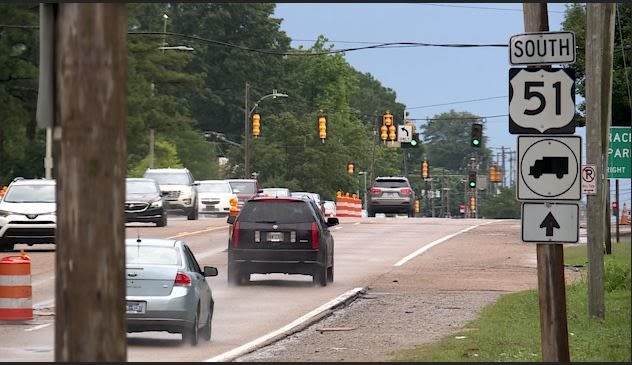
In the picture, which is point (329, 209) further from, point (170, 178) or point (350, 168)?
point (350, 168)

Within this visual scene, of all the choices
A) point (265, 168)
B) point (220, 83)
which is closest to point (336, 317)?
point (265, 168)

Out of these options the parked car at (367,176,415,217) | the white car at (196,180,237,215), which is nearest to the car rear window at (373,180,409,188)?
the parked car at (367,176,415,217)

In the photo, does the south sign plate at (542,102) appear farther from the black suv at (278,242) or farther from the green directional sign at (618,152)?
the green directional sign at (618,152)

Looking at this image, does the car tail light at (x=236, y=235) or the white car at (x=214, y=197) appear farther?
the white car at (x=214, y=197)

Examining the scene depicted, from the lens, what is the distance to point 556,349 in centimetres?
1558

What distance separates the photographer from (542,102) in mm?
15109

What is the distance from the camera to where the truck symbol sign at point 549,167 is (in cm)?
1485

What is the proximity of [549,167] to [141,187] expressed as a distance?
34.0m

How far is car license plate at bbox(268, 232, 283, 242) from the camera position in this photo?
30.4 metres

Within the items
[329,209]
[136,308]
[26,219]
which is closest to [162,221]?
[26,219]

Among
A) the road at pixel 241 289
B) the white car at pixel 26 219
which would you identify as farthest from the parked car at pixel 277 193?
the white car at pixel 26 219

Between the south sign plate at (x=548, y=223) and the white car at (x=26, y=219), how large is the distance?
72.9ft

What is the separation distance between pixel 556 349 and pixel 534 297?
12318 millimetres

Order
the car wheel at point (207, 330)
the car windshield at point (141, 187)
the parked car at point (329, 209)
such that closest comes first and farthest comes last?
1. the car wheel at point (207, 330)
2. the car windshield at point (141, 187)
3. the parked car at point (329, 209)
